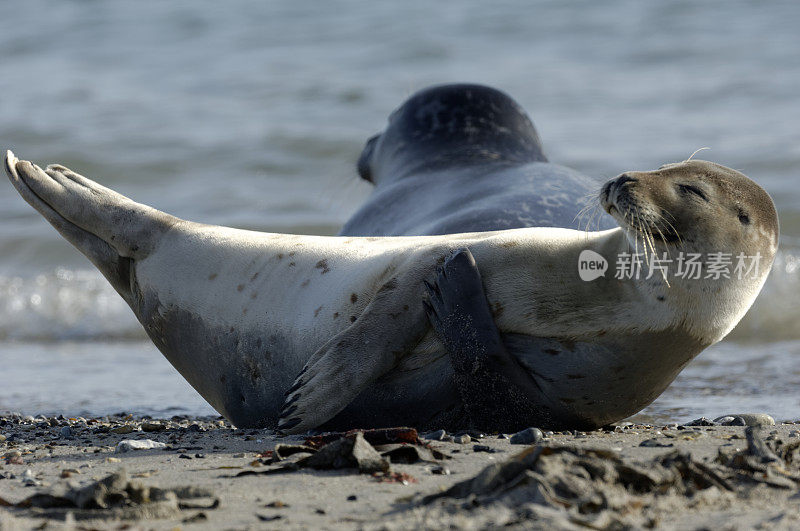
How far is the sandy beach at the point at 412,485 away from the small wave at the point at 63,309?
16.5 feet

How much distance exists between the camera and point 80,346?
25.5 ft

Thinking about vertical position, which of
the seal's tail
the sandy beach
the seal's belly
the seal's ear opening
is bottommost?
the sandy beach

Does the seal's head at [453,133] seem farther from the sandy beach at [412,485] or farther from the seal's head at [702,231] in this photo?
the sandy beach at [412,485]

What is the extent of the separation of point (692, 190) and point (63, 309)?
6642mm

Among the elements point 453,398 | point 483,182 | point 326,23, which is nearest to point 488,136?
point 483,182

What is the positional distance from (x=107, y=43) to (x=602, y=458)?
1763cm

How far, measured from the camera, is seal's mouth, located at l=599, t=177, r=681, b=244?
3.21m

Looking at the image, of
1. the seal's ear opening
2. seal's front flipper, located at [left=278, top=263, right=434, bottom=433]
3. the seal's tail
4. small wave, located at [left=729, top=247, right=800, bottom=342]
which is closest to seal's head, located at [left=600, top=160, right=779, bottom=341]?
seal's front flipper, located at [left=278, top=263, right=434, bottom=433]

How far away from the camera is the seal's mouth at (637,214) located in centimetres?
321

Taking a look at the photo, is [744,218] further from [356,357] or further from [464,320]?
→ [356,357]

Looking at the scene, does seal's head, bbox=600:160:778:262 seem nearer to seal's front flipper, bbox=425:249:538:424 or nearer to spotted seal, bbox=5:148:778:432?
spotted seal, bbox=5:148:778:432

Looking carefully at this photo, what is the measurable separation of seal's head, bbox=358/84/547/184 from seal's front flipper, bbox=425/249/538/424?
2.58 meters

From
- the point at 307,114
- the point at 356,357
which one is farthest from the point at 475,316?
the point at 307,114

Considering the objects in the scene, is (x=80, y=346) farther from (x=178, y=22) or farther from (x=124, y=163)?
(x=178, y=22)
